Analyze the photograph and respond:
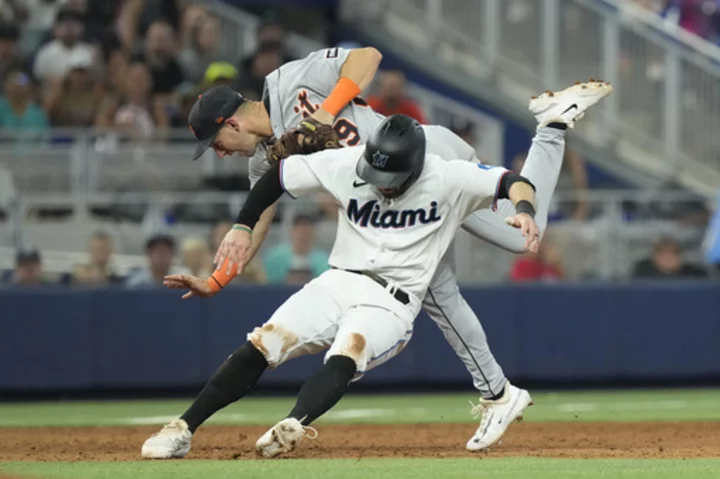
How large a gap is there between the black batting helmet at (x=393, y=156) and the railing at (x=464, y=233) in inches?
216

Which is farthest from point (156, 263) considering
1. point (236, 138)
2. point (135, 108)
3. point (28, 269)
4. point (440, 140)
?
point (440, 140)

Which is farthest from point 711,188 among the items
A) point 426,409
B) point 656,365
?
point 426,409

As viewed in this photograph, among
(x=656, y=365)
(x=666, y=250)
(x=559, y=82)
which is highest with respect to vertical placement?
(x=559, y=82)

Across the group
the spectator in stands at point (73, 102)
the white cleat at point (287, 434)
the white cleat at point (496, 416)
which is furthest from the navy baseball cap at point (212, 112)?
the spectator in stands at point (73, 102)

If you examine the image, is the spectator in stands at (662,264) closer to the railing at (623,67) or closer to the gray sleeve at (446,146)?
the railing at (623,67)

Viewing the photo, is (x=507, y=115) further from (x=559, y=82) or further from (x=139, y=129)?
(x=139, y=129)

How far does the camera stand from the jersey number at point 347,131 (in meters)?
7.30

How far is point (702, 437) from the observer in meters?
8.18

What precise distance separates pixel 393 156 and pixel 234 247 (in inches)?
33.2

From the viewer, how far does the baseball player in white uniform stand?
20.9 feet

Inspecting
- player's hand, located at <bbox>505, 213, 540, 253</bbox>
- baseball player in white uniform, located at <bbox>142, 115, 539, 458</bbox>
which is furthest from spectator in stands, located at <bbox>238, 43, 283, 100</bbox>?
player's hand, located at <bbox>505, 213, 540, 253</bbox>

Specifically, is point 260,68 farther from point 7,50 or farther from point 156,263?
point 156,263

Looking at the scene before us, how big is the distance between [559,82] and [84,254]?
5.46 m

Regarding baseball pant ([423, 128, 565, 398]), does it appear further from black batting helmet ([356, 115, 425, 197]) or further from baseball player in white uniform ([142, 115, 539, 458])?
black batting helmet ([356, 115, 425, 197])
